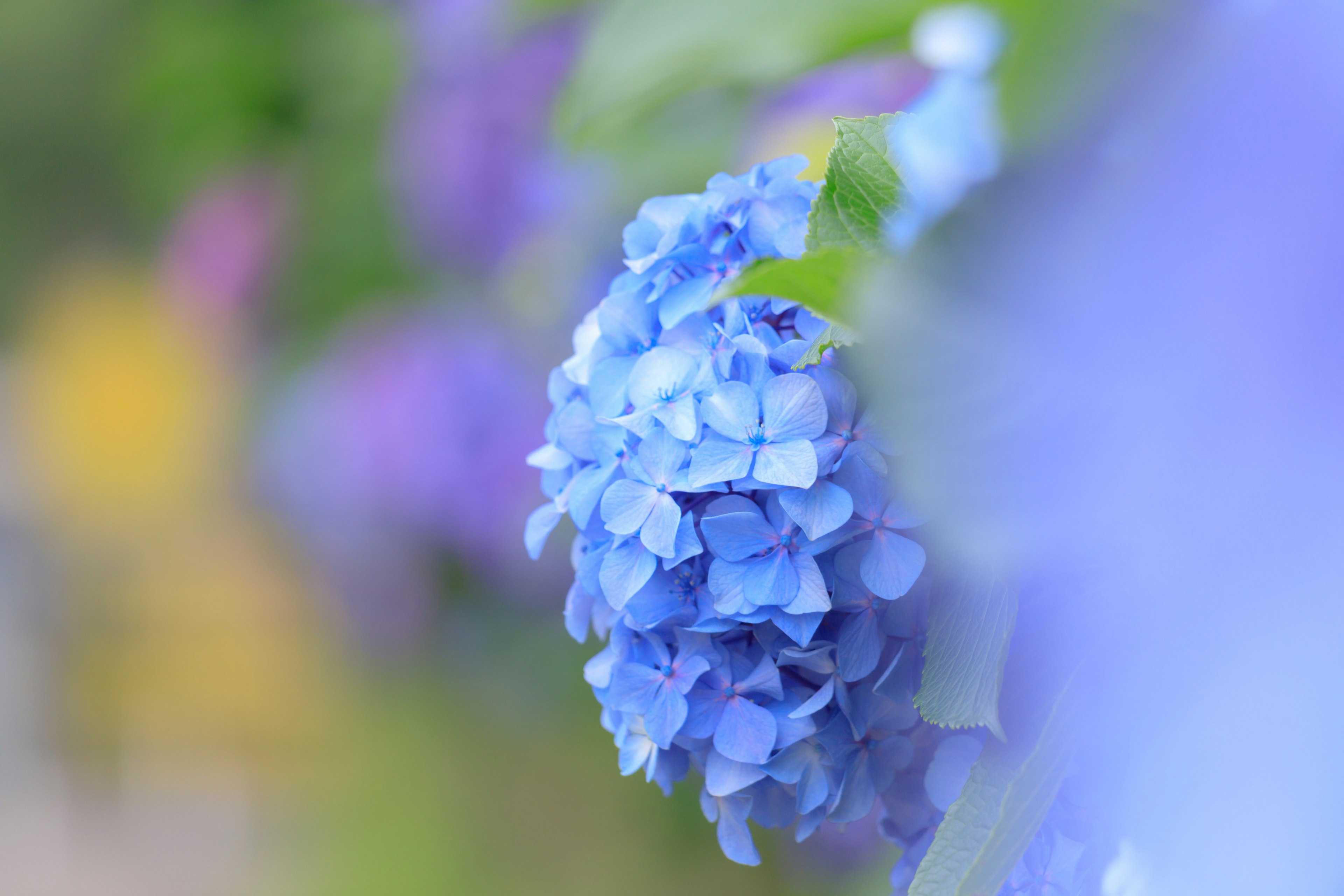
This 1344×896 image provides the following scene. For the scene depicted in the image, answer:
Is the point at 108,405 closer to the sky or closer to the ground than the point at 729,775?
closer to the ground

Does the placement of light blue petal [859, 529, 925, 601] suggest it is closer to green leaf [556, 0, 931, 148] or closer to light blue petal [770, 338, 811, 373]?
light blue petal [770, 338, 811, 373]

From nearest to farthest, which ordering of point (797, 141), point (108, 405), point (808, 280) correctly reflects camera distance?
point (808, 280)
point (797, 141)
point (108, 405)

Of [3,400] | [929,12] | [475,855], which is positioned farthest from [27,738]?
[929,12]

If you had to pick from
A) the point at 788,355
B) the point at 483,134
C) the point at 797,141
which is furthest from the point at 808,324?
the point at 483,134

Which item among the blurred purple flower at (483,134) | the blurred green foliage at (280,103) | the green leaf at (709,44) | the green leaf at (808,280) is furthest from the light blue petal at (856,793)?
the blurred green foliage at (280,103)

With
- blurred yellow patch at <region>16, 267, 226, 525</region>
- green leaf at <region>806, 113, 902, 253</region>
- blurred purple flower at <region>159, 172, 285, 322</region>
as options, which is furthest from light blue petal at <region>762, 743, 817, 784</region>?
blurred yellow patch at <region>16, 267, 226, 525</region>

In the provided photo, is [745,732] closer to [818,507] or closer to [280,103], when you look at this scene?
[818,507]

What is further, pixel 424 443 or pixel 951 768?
pixel 424 443

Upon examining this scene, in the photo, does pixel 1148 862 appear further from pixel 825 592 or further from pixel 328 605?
pixel 328 605
